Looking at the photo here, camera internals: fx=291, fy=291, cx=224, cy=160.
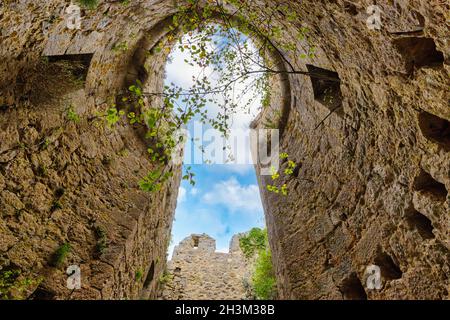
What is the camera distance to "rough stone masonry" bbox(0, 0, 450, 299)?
2104mm

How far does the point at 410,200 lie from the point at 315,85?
2.25 meters

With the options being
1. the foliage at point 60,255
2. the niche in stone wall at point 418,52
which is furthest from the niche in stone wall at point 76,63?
the niche in stone wall at point 418,52

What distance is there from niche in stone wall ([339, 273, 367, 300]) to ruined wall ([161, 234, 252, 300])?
610 cm

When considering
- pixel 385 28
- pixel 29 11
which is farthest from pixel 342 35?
pixel 29 11

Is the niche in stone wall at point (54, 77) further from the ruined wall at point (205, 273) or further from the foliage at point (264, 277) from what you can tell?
the ruined wall at point (205, 273)

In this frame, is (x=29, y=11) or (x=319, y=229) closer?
(x=29, y=11)

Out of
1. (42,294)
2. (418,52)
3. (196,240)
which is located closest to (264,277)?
(196,240)

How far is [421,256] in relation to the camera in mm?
2193

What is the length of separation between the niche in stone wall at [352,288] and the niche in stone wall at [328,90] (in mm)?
1877

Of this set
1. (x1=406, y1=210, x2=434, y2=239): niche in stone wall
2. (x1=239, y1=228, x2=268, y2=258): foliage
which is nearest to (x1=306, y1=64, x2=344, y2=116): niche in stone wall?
(x1=406, y1=210, x2=434, y2=239): niche in stone wall

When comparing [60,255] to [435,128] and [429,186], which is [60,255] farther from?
[435,128]

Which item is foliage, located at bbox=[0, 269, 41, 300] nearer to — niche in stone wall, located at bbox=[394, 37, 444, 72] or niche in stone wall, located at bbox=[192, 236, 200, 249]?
niche in stone wall, located at bbox=[394, 37, 444, 72]

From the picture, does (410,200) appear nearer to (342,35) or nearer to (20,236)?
(342,35)

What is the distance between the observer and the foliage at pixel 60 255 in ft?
10.3
